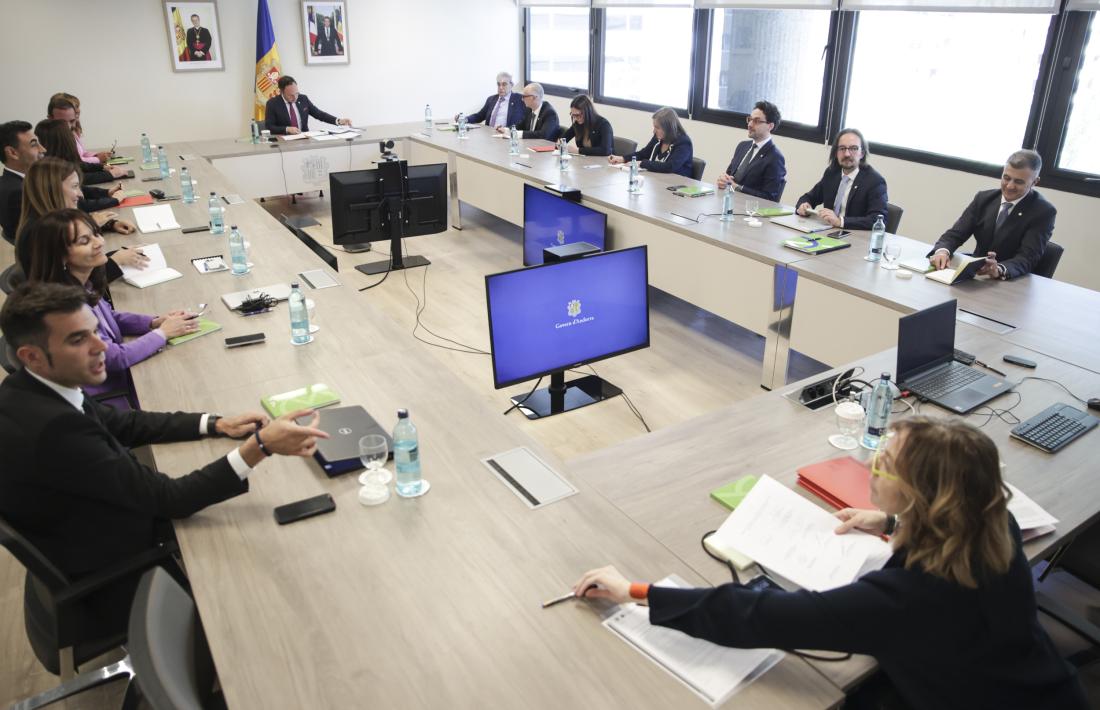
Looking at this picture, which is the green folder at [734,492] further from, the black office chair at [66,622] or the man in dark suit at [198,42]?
the man in dark suit at [198,42]

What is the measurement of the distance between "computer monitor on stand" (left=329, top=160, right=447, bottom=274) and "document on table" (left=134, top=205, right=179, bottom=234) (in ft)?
3.37

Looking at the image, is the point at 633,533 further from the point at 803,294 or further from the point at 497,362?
the point at 803,294

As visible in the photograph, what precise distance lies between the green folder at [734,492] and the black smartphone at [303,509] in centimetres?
106

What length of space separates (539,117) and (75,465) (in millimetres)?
6676

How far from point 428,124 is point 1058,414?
6.98m

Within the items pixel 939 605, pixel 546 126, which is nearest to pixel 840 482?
pixel 939 605

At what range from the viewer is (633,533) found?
1973 millimetres

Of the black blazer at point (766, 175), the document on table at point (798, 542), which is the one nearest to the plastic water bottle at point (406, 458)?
the document on table at point (798, 542)

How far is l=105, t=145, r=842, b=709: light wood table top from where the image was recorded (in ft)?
4.96

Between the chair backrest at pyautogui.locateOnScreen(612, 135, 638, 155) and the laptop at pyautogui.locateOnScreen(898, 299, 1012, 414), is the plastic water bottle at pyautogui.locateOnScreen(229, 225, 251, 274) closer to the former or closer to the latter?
the laptop at pyautogui.locateOnScreen(898, 299, 1012, 414)

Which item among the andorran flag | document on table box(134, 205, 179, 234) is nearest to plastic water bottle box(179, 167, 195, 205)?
document on table box(134, 205, 179, 234)

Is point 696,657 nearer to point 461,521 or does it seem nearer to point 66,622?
point 461,521

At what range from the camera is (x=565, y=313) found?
3.13 m

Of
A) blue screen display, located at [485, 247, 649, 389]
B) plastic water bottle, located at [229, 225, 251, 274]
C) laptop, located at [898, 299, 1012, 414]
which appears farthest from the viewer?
plastic water bottle, located at [229, 225, 251, 274]
